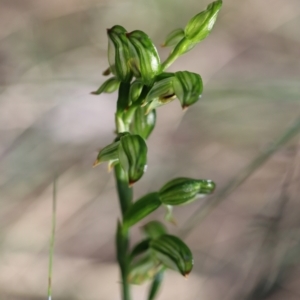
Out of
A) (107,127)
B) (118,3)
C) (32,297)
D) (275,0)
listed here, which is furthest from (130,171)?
(275,0)

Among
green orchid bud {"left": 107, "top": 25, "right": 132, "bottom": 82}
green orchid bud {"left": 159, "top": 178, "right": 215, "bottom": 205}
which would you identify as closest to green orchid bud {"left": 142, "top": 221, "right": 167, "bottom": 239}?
green orchid bud {"left": 159, "top": 178, "right": 215, "bottom": 205}

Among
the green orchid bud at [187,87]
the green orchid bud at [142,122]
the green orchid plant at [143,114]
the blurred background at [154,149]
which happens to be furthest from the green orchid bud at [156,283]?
the blurred background at [154,149]

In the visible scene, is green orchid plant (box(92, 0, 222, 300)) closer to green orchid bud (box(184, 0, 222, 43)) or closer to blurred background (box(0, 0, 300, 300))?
green orchid bud (box(184, 0, 222, 43))

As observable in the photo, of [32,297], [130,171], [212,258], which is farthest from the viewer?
[212,258]

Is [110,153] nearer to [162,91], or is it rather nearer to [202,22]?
[162,91]

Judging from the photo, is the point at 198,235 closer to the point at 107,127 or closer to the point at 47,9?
the point at 107,127

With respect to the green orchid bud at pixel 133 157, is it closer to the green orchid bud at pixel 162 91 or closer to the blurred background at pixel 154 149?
the green orchid bud at pixel 162 91
